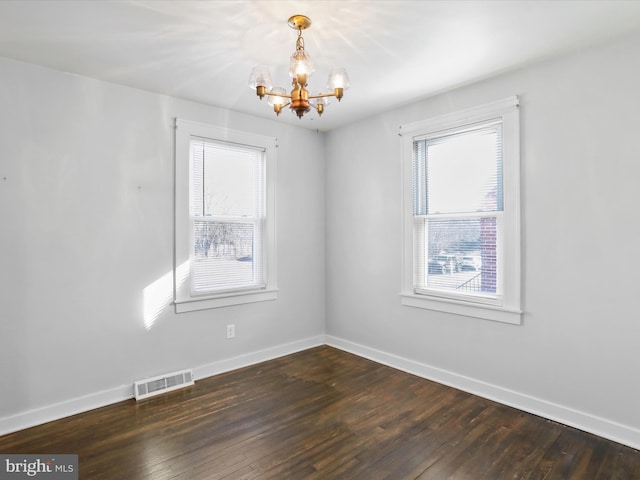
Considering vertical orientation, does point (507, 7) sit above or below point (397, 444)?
above

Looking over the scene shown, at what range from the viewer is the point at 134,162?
315 centimetres

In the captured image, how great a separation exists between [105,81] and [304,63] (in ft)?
6.47

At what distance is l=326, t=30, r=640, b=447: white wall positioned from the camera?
2.38m

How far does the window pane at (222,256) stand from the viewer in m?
3.56

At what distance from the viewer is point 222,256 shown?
12.2ft

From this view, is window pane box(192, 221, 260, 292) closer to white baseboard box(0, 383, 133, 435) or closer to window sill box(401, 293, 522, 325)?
white baseboard box(0, 383, 133, 435)

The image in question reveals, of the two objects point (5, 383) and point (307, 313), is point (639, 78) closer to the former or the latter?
point (307, 313)

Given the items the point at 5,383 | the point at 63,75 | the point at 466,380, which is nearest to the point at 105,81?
the point at 63,75

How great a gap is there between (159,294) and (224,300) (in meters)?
0.62

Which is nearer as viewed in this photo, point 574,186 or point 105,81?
point 574,186

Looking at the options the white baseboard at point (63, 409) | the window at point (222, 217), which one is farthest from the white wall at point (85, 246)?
the window at point (222, 217)

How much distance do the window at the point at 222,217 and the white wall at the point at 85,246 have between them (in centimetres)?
12

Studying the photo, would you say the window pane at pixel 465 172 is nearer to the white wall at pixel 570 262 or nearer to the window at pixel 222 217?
the white wall at pixel 570 262

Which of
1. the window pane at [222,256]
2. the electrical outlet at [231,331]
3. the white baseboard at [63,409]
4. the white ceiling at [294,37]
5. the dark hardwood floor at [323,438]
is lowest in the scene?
the dark hardwood floor at [323,438]
